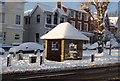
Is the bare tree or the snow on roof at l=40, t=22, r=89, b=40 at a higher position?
the bare tree

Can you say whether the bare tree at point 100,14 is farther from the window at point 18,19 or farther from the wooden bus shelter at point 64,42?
the window at point 18,19

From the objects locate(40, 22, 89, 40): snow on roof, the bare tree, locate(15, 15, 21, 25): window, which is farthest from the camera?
locate(15, 15, 21, 25): window

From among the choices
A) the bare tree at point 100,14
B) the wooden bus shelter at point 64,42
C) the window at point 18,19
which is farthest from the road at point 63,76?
the window at point 18,19

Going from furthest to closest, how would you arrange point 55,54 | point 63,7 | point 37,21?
1. point 63,7
2. point 37,21
3. point 55,54

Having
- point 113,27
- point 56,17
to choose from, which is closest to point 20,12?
point 56,17


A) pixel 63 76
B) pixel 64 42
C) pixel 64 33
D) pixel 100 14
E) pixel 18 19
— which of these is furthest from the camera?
A: pixel 18 19

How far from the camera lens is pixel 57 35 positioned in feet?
57.9

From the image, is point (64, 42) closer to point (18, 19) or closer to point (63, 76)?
point (63, 76)

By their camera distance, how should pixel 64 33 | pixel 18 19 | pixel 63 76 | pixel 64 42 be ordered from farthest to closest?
1. pixel 18 19
2. pixel 64 33
3. pixel 64 42
4. pixel 63 76

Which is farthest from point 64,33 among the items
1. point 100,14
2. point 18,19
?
point 18,19

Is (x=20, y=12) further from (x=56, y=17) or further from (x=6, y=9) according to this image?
(x=56, y=17)

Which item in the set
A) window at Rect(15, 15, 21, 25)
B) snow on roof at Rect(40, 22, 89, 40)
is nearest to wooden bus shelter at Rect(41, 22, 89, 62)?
snow on roof at Rect(40, 22, 89, 40)

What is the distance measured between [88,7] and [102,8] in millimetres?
2075

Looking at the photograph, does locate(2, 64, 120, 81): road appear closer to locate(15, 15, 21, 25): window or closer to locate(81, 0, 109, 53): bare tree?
locate(81, 0, 109, 53): bare tree
